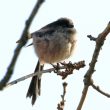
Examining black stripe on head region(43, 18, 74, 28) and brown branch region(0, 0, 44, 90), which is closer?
brown branch region(0, 0, 44, 90)

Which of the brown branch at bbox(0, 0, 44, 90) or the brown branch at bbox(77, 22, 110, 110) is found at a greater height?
the brown branch at bbox(0, 0, 44, 90)

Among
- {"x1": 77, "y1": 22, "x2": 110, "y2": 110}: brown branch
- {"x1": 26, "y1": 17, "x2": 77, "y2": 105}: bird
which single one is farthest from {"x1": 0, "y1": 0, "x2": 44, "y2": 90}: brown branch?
{"x1": 26, "y1": 17, "x2": 77, "y2": 105}: bird

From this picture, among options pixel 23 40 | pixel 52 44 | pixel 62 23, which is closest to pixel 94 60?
pixel 23 40

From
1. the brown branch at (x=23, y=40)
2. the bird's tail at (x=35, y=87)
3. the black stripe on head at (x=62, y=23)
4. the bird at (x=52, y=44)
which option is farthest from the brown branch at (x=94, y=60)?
the black stripe on head at (x=62, y=23)

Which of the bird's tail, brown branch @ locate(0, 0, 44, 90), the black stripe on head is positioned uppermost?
brown branch @ locate(0, 0, 44, 90)

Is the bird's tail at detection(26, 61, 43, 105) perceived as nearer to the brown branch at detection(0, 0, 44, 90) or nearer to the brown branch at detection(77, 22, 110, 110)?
the brown branch at detection(77, 22, 110, 110)

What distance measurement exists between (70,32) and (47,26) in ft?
1.31

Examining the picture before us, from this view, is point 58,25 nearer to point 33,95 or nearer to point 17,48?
point 33,95

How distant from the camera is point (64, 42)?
529 cm

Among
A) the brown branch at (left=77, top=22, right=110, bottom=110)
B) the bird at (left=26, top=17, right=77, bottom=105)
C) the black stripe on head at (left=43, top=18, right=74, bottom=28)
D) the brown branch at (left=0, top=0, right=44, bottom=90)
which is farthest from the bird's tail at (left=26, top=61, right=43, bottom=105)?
the brown branch at (left=0, top=0, right=44, bottom=90)

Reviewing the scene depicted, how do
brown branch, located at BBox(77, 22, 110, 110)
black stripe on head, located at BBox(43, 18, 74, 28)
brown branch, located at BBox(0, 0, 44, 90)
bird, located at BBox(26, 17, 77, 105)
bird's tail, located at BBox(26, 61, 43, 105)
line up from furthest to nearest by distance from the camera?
black stripe on head, located at BBox(43, 18, 74, 28)
bird's tail, located at BBox(26, 61, 43, 105)
bird, located at BBox(26, 17, 77, 105)
brown branch, located at BBox(77, 22, 110, 110)
brown branch, located at BBox(0, 0, 44, 90)

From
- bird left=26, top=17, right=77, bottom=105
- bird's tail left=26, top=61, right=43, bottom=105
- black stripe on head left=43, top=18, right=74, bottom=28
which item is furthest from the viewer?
black stripe on head left=43, top=18, right=74, bottom=28

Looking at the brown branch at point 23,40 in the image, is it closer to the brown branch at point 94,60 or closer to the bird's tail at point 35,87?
the brown branch at point 94,60

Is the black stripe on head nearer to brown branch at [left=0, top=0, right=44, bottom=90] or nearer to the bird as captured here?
the bird
